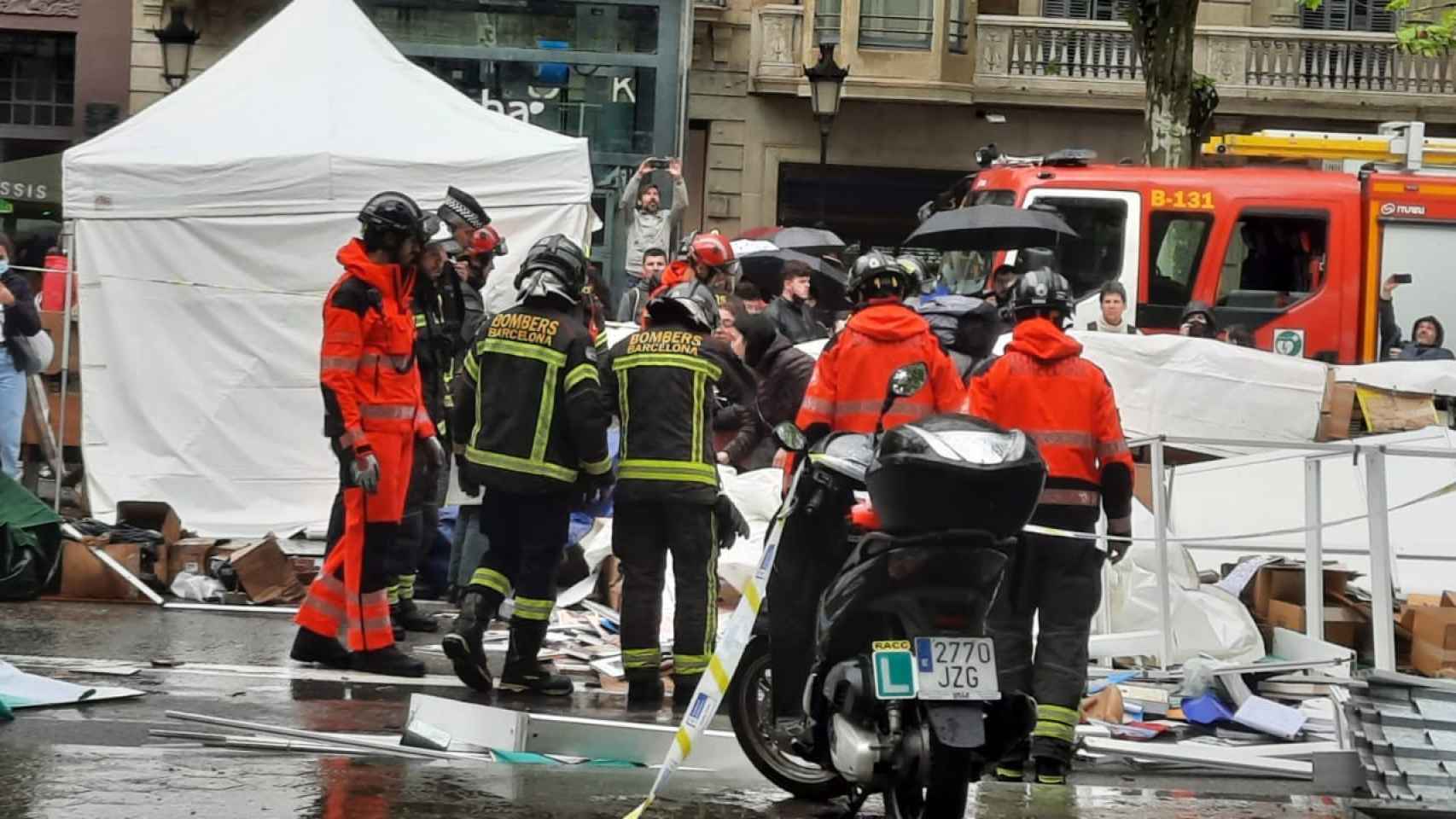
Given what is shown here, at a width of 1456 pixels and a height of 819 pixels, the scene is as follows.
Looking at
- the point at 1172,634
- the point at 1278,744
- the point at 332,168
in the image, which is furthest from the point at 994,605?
the point at 332,168

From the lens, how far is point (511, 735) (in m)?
7.43

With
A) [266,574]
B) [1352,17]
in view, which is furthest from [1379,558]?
[1352,17]

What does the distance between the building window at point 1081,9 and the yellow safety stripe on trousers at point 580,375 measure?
23191mm

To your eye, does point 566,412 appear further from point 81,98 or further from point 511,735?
point 81,98

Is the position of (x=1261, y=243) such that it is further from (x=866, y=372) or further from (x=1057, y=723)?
(x=1057, y=723)

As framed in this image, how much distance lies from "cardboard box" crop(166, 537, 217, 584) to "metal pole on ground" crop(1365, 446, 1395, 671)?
21.0 feet

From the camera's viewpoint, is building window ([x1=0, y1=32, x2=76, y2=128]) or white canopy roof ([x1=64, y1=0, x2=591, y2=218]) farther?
building window ([x1=0, y1=32, x2=76, y2=128])

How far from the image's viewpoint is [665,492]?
28.7 feet

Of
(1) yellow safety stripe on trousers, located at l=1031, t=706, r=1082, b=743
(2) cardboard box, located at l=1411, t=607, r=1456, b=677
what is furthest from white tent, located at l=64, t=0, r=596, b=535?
(1) yellow safety stripe on trousers, located at l=1031, t=706, r=1082, b=743

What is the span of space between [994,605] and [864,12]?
22.7m

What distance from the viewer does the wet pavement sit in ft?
20.7

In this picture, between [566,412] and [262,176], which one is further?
[262,176]

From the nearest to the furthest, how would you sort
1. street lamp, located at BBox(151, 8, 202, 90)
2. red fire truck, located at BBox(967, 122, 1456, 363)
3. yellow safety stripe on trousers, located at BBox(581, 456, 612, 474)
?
yellow safety stripe on trousers, located at BBox(581, 456, 612, 474)
red fire truck, located at BBox(967, 122, 1456, 363)
street lamp, located at BBox(151, 8, 202, 90)

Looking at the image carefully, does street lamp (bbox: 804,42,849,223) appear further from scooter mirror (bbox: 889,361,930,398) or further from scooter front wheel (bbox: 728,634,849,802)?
scooter mirror (bbox: 889,361,930,398)
